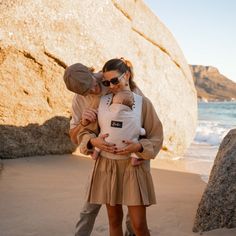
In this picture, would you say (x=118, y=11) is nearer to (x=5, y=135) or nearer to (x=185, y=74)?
(x=185, y=74)

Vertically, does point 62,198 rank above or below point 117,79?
below

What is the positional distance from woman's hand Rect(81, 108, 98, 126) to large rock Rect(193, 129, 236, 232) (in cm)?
125

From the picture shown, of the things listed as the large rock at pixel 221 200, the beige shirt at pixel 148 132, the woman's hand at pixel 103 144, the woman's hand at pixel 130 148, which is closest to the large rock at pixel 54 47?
the large rock at pixel 221 200

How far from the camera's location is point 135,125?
8.70ft

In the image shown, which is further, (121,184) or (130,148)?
(121,184)

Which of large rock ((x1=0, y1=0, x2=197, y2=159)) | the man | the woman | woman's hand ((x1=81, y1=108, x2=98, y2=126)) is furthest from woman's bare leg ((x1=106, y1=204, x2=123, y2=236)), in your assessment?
large rock ((x1=0, y1=0, x2=197, y2=159))

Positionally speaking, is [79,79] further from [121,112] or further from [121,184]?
[121,184]

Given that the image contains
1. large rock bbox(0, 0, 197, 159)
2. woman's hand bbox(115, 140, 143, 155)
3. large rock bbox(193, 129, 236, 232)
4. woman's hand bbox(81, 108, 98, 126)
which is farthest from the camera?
large rock bbox(0, 0, 197, 159)

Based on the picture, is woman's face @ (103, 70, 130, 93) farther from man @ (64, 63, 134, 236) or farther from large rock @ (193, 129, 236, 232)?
large rock @ (193, 129, 236, 232)

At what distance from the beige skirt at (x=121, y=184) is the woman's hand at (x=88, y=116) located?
0.24 m

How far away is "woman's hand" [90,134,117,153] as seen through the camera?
2.63 metres

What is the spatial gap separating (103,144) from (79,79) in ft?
1.33

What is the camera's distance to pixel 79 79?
2.63 m

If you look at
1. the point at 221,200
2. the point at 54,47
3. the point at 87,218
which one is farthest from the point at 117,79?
the point at 54,47
